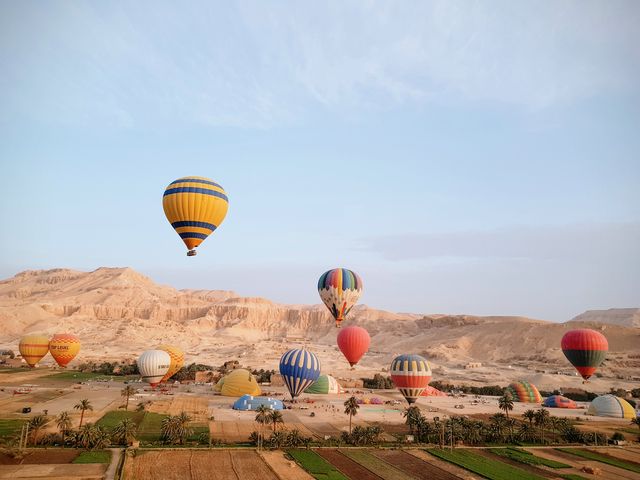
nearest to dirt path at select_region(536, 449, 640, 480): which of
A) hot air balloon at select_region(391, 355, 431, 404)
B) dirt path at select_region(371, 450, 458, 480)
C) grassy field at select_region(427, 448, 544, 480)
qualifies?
grassy field at select_region(427, 448, 544, 480)

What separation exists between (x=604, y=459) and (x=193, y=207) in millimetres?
35355

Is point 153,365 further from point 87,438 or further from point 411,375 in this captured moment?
point 411,375

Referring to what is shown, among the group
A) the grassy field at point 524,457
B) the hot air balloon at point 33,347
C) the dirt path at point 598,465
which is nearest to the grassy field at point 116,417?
the grassy field at point 524,457

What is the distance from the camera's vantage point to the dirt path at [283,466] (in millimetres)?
25656

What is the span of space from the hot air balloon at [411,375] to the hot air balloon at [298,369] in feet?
25.6

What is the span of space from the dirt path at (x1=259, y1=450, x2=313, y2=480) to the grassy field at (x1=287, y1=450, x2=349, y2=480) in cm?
49

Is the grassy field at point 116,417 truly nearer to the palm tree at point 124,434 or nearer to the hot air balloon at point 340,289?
the palm tree at point 124,434

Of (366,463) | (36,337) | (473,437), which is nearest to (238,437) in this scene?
(366,463)

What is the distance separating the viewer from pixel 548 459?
105 feet

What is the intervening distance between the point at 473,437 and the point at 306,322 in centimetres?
14994

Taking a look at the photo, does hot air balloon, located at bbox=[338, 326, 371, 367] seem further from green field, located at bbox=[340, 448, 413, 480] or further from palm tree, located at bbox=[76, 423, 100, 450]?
palm tree, located at bbox=[76, 423, 100, 450]

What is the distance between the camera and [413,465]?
2912 cm

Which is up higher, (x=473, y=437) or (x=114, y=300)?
(x=114, y=300)

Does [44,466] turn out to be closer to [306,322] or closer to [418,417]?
[418,417]
